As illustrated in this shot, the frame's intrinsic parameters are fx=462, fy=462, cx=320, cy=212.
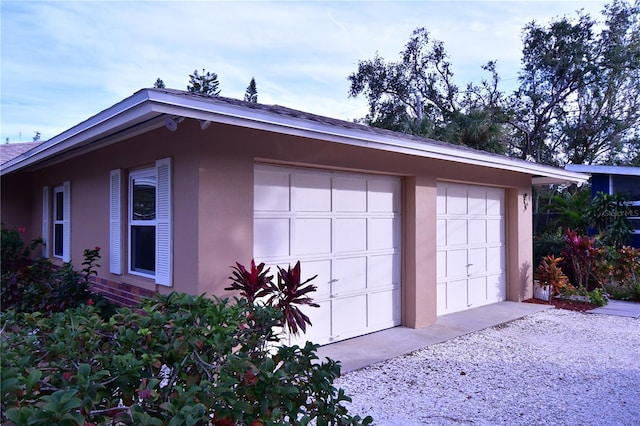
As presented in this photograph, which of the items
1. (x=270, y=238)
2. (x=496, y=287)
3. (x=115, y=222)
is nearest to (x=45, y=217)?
(x=115, y=222)

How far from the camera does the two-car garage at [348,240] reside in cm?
577

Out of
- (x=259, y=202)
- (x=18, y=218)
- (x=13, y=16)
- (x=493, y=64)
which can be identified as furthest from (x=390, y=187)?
(x=493, y=64)

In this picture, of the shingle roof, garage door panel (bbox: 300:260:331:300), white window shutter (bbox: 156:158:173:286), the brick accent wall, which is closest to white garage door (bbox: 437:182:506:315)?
garage door panel (bbox: 300:260:331:300)

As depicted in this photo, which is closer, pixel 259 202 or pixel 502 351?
pixel 259 202

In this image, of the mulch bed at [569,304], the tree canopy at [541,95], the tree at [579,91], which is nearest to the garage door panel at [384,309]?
the mulch bed at [569,304]

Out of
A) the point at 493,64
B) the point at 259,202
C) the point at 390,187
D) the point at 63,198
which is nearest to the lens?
the point at 259,202

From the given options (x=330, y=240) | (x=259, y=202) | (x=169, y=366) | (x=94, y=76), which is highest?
(x=94, y=76)

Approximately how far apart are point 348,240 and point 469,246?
326 centimetres

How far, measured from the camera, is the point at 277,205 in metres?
5.76

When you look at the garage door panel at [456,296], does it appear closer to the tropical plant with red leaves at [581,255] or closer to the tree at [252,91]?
the tropical plant with red leaves at [581,255]

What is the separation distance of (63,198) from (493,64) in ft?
71.0

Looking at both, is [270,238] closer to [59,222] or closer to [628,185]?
[59,222]

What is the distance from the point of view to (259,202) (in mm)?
5578

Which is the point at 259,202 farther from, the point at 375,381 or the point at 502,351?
the point at 502,351
